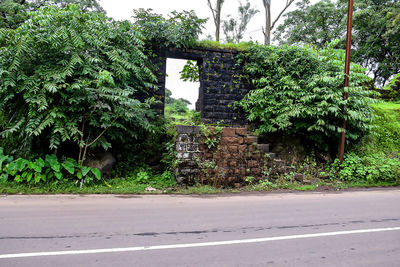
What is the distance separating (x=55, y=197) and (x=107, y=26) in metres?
4.34

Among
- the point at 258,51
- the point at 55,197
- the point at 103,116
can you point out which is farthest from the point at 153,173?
the point at 258,51

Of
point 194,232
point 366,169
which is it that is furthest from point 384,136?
point 194,232

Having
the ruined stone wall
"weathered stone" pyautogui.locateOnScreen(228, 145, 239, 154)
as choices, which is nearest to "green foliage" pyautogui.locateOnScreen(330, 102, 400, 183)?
"weathered stone" pyautogui.locateOnScreen(228, 145, 239, 154)

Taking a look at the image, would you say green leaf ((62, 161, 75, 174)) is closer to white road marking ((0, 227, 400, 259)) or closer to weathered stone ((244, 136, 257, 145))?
white road marking ((0, 227, 400, 259))

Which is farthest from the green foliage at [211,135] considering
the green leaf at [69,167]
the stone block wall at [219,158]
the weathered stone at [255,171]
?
the green leaf at [69,167]

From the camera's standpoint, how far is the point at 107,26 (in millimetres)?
6289

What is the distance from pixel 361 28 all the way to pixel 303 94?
52.5 feet

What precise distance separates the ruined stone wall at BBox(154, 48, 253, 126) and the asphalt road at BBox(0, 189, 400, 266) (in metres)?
3.90

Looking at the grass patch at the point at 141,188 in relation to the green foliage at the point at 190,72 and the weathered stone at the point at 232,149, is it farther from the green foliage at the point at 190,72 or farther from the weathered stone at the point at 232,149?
the green foliage at the point at 190,72

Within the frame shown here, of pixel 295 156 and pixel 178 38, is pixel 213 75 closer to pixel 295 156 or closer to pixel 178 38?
pixel 178 38

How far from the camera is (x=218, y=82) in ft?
27.4

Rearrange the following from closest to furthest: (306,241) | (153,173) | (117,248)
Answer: (117,248) → (306,241) → (153,173)

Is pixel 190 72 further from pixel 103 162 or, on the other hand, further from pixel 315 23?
pixel 315 23

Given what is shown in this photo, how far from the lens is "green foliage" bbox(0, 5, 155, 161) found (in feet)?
17.1
